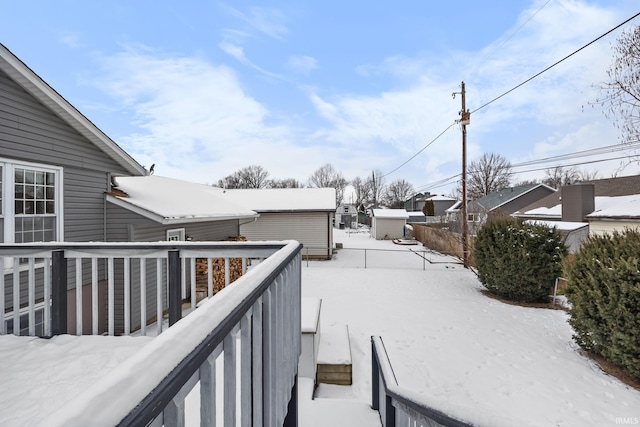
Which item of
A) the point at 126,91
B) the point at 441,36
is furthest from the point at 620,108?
the point at 126,91

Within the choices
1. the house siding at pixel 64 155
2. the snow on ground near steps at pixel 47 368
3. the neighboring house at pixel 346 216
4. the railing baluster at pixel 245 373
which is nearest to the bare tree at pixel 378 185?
the neighboring house at pixel 346 216

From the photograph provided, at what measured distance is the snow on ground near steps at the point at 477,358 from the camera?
377 cm

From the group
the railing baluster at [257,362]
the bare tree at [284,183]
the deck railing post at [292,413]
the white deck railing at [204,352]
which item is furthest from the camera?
the bare tree at [284,183]

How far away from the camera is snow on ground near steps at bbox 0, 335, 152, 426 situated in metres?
1.81

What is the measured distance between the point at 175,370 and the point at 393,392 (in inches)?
86.5

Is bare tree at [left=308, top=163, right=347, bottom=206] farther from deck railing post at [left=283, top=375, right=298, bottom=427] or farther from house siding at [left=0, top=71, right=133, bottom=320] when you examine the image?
deck railing post at [left=283, top=375, right=298, bottom=427]

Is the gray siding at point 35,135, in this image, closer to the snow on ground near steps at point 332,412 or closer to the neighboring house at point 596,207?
the snow on ground near steps at point 332,412

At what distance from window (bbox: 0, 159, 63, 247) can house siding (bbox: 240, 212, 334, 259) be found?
10959 millimetres

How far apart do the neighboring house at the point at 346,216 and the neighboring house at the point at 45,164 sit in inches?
1302

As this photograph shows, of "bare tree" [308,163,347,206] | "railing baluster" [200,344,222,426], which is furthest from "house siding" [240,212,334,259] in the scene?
"bare tree" [308,163,347,206]

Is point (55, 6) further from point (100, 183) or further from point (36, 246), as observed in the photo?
point (36, 246)

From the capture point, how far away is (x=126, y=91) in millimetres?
12219

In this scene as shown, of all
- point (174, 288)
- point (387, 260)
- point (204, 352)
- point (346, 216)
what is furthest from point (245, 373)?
point (346, 216)

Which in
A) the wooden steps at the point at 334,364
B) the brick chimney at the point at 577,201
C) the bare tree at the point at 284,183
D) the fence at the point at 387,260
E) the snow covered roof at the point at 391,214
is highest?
the bare tree at the point at 284,183
